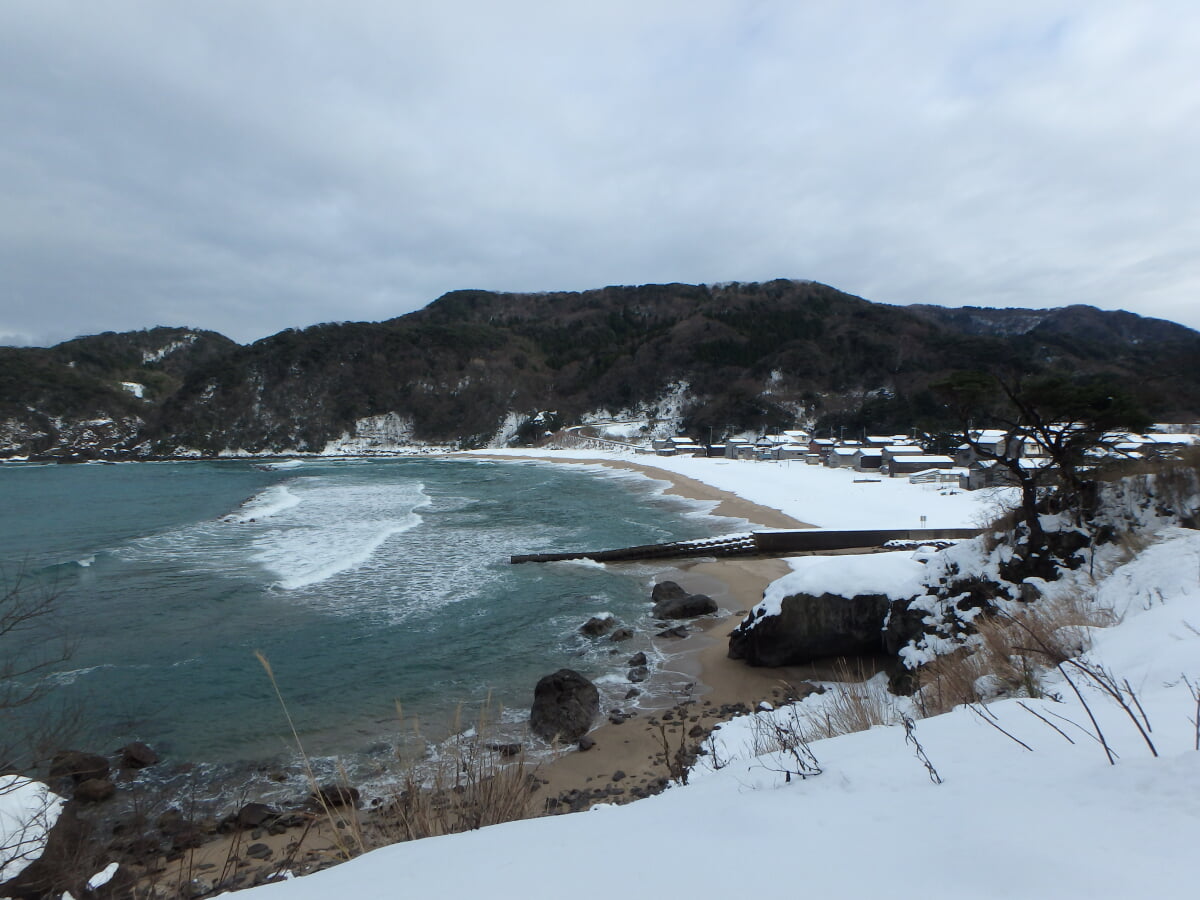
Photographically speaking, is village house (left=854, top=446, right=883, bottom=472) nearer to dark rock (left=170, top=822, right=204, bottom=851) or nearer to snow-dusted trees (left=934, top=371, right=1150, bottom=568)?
snow-dusted trees (left=934, top=371, right=1150, bottom=568)

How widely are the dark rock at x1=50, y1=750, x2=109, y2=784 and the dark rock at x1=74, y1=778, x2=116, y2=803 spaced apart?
0.14 metres

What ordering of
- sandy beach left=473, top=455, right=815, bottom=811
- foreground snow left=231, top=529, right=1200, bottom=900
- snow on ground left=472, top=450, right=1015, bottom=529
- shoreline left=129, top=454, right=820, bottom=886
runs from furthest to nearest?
snow on ground left=472, top=450, right=1015, bottom=529 → sandy beach left=473, top=455, right=815, bottom=811 → shoreline left=129, top=454, right=820, bottom=886 → foreground snow left=231, top=529, right=1200, bottom=900

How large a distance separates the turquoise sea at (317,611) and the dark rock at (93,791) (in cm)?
110

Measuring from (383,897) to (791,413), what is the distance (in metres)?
111

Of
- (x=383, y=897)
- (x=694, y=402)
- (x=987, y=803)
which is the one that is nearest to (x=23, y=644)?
(x=383, y=897)

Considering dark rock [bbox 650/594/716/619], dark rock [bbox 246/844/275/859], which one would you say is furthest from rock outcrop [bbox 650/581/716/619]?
dark rock [bbox 246/844/275/859]

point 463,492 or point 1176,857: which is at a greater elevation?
point 1176,857

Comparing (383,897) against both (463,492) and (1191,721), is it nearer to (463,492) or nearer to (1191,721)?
(1191,721)

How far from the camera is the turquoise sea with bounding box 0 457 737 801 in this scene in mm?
10594

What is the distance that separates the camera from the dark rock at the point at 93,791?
8.09m

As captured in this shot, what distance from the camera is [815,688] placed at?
10164 millimetres

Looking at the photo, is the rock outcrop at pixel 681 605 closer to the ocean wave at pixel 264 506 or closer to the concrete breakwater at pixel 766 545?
the concrete breakwater at pixel 766 545

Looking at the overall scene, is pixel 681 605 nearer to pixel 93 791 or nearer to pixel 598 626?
pixel 598 626

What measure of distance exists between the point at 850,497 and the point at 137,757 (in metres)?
30.8
